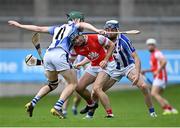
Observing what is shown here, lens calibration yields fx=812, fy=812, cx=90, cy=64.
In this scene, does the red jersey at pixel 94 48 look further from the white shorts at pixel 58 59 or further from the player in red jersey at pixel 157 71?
the player in red jersey at pixel 157 71

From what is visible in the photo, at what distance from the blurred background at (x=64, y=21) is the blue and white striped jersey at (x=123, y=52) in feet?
36.9

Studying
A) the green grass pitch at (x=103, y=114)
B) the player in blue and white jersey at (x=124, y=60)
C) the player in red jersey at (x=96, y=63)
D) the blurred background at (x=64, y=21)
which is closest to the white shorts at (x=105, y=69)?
the player in red jersey at (x=96, y=63)

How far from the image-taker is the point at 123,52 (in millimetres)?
18922

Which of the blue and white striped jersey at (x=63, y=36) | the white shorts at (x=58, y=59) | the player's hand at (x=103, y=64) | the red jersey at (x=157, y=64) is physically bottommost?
the red jersey at (x=157, y=64)

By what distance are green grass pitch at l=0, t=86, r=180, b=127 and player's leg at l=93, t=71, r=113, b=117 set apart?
1.20ft

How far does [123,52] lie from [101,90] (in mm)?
1123

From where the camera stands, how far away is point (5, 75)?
30594 mm

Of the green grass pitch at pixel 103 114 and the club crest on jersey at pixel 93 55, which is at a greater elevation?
the club crest on jersey at pixel 93 55

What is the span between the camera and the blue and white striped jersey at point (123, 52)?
18828mm

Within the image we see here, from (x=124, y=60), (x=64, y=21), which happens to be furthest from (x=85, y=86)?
(x=64, y=21)

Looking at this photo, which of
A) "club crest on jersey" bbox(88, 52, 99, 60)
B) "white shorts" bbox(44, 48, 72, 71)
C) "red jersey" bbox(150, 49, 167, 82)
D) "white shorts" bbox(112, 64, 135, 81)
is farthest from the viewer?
"red jersey" bbox(150, 49, 167, 82)

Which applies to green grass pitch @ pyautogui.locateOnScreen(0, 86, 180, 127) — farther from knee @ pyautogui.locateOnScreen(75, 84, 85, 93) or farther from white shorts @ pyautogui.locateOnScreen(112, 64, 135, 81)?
white shorts @ pyautogui.locateOnScreen(112, 64, 135, 81)

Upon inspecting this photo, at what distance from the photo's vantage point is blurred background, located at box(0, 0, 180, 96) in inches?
1204

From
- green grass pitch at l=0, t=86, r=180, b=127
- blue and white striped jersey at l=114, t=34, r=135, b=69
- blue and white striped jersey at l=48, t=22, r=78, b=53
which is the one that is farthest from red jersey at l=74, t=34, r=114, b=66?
green grass pitch at l=0, t=86, r=180, b=127
